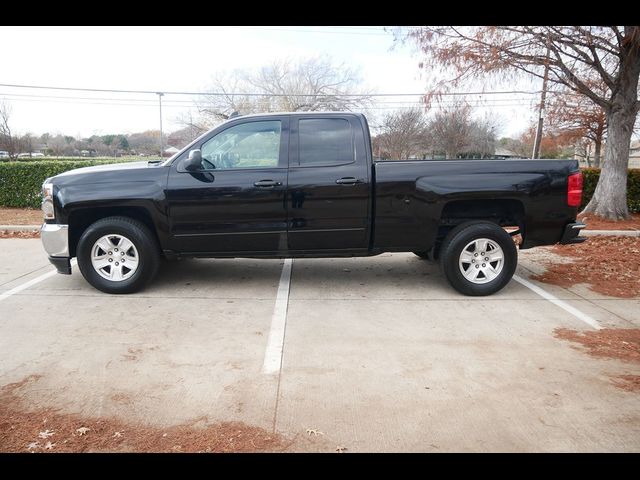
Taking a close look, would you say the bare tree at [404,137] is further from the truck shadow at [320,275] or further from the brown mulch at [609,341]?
the brown mulch at [609,341]

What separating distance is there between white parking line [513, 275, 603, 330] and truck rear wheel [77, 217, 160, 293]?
445 cm

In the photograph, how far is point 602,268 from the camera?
6.48 meters

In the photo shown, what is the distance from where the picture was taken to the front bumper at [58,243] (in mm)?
5059

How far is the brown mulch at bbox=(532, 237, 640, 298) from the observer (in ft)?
18.6

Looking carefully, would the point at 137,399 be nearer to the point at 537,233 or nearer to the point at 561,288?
the point at 537,233

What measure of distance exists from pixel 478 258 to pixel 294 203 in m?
2.18

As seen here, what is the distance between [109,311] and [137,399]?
1904 millimetres

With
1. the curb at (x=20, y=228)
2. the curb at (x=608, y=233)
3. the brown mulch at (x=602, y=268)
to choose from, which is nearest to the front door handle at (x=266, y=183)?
the brown mulch at (x=602, y=268)

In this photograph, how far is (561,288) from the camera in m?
5.59

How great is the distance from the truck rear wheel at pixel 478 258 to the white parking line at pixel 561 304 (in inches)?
20.7

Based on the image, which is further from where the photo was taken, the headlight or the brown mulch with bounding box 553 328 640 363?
the headlight

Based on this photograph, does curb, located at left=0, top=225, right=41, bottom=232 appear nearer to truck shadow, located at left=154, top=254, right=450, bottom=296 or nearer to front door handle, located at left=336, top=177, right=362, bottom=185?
truck shadow, located at left=154, top=254, right=450, bottom=296

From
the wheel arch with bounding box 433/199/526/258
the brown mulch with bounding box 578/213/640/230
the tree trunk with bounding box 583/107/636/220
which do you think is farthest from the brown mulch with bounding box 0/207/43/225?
→ the tree trunk with bounding box 583/107/636/220
